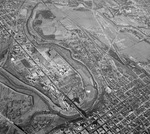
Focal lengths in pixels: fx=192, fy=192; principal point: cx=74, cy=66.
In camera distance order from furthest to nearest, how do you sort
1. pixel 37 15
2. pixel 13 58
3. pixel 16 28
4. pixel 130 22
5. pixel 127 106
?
pixel 130 22 → pixel 37 15 → pixel 16 28 → pixel 13 58 → pixel 127 106

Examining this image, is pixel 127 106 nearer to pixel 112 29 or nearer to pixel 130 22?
pixel 112 29

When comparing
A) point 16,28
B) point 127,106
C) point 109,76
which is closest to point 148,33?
point 109,76

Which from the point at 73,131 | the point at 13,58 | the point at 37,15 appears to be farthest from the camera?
the point at 37,15

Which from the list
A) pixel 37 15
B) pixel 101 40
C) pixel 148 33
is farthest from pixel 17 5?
pixel 148 33

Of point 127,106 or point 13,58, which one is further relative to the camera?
point 13,58

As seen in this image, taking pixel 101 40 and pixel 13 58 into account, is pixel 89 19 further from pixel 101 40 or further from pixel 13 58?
pixel 13 58

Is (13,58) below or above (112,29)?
below
